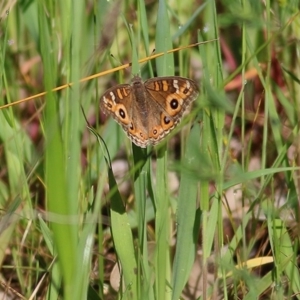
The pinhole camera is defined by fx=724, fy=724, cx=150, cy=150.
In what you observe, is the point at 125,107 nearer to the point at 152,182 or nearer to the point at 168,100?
the point at 168,100

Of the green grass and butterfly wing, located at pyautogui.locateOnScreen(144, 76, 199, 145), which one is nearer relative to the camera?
the green grass

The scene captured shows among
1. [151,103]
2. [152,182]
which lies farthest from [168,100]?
[152,182]

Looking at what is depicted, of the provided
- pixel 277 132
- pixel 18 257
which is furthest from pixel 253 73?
pixel 18 257

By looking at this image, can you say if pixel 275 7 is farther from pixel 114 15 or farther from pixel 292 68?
pixel 114 15

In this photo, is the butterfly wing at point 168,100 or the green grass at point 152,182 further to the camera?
the butterfly wing at point 168,100

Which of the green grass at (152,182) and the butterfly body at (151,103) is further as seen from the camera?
the butterfly body at (151,103)

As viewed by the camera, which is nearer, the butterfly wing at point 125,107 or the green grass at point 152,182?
the green grass at point 152,182
